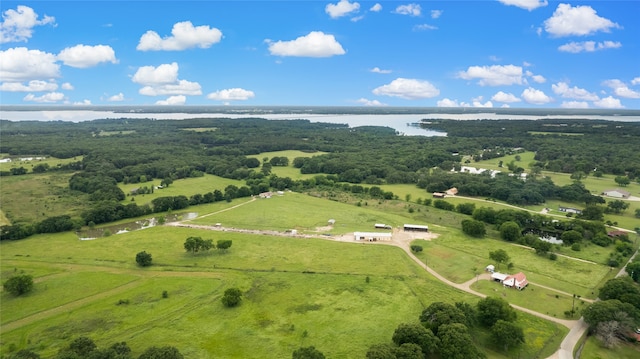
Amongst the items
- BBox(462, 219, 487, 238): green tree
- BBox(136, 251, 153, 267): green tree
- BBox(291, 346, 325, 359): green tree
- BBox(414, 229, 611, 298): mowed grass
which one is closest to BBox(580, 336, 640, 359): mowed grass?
BBox(414, 229, 611, 298): mowed grass

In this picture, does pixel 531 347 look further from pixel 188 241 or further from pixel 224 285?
pixel 188 241

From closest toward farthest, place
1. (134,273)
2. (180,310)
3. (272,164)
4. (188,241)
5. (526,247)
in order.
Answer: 1. (180,310)
2. (134,273)
3. (188,241)
4. (526,247)
5. (272,164)

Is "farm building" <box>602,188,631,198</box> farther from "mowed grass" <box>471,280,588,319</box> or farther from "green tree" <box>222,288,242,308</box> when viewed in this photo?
"green tree" <box>222,288,242,308</box>

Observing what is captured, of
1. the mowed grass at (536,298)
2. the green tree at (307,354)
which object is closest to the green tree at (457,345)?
the green tree at (307,354)

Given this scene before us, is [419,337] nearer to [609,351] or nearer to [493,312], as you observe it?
[493,312]

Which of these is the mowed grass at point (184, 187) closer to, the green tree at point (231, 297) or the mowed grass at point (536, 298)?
the green tree at point (231, 297)

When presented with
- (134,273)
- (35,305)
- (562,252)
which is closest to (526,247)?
(562,252)

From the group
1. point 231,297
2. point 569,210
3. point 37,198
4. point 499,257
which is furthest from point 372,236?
point 37,198
